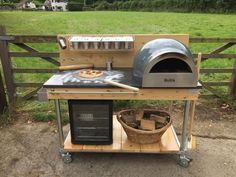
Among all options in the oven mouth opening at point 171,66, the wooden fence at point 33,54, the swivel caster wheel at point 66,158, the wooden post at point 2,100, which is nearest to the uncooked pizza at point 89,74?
the oven mouth opening at point 171,66

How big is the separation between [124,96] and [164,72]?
19.5 inches

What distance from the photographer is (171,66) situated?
3189 millimetres

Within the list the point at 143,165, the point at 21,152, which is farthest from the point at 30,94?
the point at 143,165

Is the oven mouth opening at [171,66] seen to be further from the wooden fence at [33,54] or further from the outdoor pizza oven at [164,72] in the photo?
the wooden fence at [33,54]

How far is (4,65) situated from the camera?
187 inches

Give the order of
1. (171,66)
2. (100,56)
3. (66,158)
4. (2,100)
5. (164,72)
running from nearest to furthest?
(164,72), (171,66), (66,158), (100,56), (2,100)

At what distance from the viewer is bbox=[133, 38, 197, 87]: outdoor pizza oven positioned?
2799mm

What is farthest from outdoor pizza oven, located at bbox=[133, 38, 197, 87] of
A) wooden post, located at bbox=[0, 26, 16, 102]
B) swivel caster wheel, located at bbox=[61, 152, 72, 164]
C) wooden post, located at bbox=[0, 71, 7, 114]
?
wooden post, located at bbox=[0, 26, 16, 102]

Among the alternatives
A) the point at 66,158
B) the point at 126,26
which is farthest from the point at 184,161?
the point at 126,26

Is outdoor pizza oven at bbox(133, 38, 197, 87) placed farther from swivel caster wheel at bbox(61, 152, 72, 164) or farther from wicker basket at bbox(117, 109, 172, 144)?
swivel caster wheel at bbox(61, 152, 72, 164)

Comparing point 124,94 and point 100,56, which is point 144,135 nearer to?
point 124,94

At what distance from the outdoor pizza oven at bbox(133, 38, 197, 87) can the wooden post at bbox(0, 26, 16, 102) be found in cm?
Result: 266

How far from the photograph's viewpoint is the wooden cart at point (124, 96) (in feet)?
9.73

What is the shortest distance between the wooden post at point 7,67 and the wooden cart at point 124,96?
1472mm
